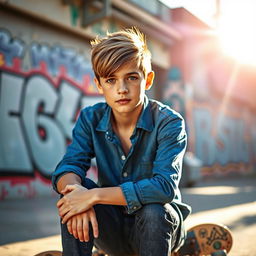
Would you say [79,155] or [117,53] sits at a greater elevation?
[117,53]

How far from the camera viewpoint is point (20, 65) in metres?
8.02

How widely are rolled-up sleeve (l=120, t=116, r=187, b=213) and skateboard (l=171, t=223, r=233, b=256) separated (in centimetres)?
57

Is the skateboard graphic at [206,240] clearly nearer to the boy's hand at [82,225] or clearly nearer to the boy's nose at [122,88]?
the boy's hand at [82,225]

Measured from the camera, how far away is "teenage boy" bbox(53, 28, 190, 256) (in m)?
1.87

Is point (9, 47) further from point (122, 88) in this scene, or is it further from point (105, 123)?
point (122, 88)

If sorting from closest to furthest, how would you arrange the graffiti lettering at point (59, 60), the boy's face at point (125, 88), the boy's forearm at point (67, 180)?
1. the boy's forearm at point (67, 180)
2. the boy's face at point (125, 88)
3. the graffiti lettering at point (59, 60)

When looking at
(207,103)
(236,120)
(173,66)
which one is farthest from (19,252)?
(236,120)

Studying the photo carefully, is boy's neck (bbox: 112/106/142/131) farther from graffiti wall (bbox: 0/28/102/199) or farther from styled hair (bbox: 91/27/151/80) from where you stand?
graffiti wall (bbox: 0/28/102/199)

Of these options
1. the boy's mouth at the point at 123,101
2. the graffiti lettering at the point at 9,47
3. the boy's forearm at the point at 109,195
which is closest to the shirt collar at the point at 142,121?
the boy's mouth at the point at 123,101

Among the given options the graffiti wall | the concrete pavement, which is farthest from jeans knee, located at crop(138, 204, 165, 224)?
the graffiti wall

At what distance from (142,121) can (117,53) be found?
16.3 inches

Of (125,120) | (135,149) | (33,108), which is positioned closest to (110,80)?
(125,120)

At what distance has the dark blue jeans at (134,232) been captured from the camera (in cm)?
183

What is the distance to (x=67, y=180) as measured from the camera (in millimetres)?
2059
